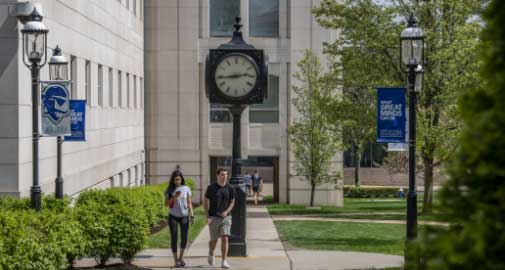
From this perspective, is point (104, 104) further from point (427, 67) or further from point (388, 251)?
point (388, 251)

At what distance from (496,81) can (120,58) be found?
31498mm

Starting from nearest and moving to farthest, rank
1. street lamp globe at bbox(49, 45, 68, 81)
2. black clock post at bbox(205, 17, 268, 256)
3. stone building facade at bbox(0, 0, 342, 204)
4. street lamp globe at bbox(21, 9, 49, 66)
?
street lamp globe at bbox(21, 9, 49, 66) → black clock post at bbox(205, 17, 268, 256) → street lamp globe at bbox(49, 45, 68, 81) → stone building facade at bbox(0, 0, 342, 204)

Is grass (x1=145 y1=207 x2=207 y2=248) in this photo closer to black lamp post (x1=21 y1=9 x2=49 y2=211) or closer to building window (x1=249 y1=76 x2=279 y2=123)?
black lamp post (x1=21 y1=9 x2=49 y2=211)

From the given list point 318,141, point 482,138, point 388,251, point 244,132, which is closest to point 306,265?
point 388,251

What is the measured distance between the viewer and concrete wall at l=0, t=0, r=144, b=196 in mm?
20000

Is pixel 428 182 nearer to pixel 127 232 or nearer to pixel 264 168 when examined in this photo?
pixel 127 232

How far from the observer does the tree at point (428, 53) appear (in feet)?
91.4

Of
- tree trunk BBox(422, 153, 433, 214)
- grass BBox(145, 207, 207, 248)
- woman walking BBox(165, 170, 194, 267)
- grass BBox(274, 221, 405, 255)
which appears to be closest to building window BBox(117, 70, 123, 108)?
grass BBox(145, 207, 207, 248)

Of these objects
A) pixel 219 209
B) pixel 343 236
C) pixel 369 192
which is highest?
pixel 219 209

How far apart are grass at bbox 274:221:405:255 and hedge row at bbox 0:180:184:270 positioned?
16.9ft

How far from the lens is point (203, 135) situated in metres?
43.0

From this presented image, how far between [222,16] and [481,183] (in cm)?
3831

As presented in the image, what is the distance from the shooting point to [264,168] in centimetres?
7038

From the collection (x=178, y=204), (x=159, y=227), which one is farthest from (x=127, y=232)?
(x=159, y=227)
